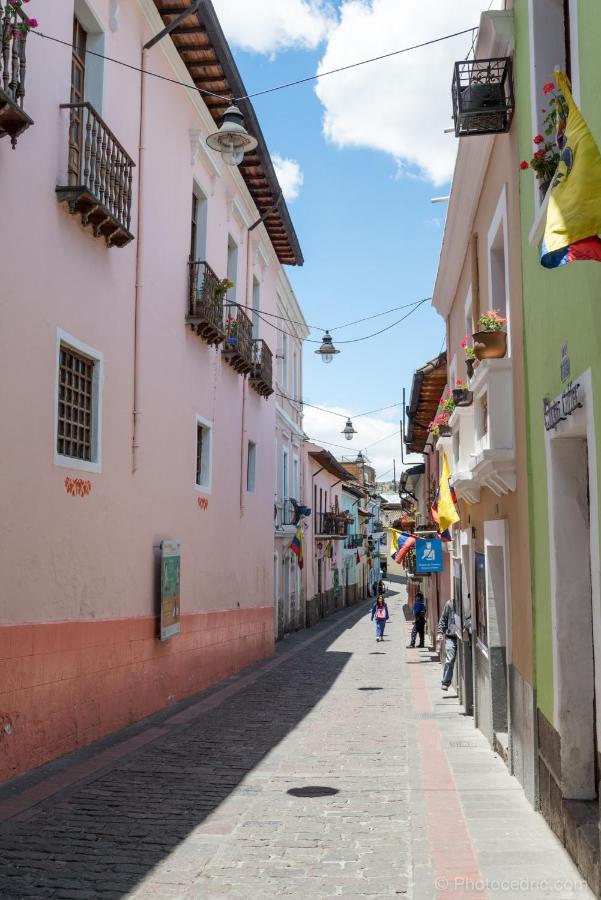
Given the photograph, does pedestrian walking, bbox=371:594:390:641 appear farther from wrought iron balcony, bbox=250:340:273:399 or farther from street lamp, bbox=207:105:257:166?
street lamp, bbox=207:105:257:166

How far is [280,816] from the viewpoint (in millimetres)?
6977

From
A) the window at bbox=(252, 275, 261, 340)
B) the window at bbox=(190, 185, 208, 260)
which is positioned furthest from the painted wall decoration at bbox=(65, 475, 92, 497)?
the window at bbox=(252, 275, 261, 340)

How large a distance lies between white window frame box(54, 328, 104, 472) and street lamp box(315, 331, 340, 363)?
1133 cm

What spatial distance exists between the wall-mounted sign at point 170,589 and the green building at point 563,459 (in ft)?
22.1

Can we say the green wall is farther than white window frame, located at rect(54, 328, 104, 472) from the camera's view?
No

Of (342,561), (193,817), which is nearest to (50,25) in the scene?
(193,817)

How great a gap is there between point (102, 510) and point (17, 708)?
290cm

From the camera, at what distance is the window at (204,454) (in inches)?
620

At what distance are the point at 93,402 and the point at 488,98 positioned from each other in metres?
5.45

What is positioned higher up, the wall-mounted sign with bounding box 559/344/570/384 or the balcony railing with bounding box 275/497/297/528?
the balcony railing with bounding box 275/497/297/528

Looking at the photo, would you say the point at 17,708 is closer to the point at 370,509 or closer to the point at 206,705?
the point at 206,705

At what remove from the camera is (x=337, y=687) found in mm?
15648

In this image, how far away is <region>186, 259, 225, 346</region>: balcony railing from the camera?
47.6 ft

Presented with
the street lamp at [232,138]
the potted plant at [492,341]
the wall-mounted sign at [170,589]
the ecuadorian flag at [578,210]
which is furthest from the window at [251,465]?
the ecuadorian flag at [578,210]
